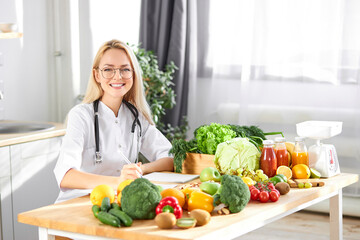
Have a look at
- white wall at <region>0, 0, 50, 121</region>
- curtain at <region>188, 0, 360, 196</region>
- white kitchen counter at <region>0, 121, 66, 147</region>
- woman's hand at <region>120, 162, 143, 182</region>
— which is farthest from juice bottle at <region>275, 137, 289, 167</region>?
white wall at <region>0, 0, 50, 121</region>

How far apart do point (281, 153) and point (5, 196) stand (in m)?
1.76

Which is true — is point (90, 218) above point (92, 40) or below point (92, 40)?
below

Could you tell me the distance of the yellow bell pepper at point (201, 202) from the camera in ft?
6.30

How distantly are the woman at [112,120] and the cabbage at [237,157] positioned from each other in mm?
350

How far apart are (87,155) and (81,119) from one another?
0.17m

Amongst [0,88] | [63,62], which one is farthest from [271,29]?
[0,88]

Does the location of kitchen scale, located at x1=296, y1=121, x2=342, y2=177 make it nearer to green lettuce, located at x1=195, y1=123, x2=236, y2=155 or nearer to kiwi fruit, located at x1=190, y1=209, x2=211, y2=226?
green lettuce, located at x1=195, y1=123, x2=236, y2=155

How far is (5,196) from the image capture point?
11.1ft

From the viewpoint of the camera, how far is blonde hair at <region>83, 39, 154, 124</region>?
2.71 m

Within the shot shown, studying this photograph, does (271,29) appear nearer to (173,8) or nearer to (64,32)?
(173,8)

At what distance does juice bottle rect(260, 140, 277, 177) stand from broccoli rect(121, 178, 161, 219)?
2.41 ft

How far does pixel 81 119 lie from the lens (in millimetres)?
2619

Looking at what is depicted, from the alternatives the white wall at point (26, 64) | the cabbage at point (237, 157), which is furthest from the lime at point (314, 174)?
the white wall at point (26, 64)

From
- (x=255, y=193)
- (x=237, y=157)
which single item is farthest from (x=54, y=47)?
(x=255, y=193)
